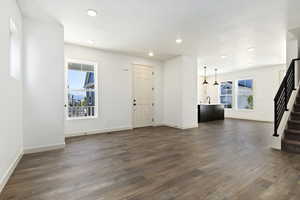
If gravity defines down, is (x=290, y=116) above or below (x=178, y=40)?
below

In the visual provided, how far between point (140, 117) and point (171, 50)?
2.77 meters

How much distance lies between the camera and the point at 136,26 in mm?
3371

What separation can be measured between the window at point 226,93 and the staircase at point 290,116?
488cm

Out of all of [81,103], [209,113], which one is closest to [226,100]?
[209,113]

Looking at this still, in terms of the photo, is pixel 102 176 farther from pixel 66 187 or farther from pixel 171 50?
pixel 171 50

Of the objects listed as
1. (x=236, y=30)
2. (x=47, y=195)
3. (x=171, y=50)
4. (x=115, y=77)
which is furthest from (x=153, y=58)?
(x=47, y=195)

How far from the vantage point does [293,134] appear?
3.23m

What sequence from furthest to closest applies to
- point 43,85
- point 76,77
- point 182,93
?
point 182,93 < point 76,77 < point 43,85

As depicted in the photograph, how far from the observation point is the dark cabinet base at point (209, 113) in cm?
711

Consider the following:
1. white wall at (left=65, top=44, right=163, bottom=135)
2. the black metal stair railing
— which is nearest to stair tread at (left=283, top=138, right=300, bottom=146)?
the black metal stair railing

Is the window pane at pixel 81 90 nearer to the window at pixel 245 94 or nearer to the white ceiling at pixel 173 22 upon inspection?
the white ceiling at pixel 173 22

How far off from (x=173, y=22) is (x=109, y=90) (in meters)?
3.04

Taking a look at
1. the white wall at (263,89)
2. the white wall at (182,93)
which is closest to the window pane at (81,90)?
the white wall at (182,93)

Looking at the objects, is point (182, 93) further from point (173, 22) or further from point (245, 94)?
point (245, 94)
